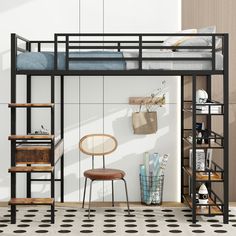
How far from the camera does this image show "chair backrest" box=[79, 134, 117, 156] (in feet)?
19.0

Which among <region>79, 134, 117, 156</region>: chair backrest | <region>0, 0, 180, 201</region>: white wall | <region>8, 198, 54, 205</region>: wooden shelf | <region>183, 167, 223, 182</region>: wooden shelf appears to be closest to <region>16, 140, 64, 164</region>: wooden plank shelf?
<region>8, 198, 54, 205</region>: wooden shelf

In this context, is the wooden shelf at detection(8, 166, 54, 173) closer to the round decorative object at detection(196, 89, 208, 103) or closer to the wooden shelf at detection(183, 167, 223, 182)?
the wooden shelf at detection(183, 167, 223, 182)

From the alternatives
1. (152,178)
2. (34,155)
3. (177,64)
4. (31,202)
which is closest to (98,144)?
(152,178)

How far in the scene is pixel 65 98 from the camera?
19.5ft

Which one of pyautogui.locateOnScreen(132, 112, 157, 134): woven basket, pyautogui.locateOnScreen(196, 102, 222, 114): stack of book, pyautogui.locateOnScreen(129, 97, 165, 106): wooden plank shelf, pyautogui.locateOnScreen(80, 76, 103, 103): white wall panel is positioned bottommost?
pyautogui.locateOnScreen(132, 112, 157, 134): woven basket

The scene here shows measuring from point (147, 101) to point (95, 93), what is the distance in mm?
524

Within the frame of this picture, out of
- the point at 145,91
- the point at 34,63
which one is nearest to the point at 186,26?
the point at 145,91

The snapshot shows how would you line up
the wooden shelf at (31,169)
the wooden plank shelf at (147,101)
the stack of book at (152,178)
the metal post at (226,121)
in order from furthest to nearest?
the wooden plank shelf at (147,101)
the stack of book at (152,178)
the metal post at (226,121)
the wooden shelf at (31,169)

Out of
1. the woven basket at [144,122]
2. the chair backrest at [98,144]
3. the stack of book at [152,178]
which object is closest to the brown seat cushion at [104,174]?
the chair backrest at [98,144]

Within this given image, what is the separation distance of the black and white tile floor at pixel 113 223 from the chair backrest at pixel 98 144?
57cm

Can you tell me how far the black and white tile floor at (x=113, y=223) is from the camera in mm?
4805

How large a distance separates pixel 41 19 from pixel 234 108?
2114 millimetres

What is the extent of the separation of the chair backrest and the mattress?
94cm

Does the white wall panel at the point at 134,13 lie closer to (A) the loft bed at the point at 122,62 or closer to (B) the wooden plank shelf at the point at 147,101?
(B) the wooden plank shelf at the point at 147,101
